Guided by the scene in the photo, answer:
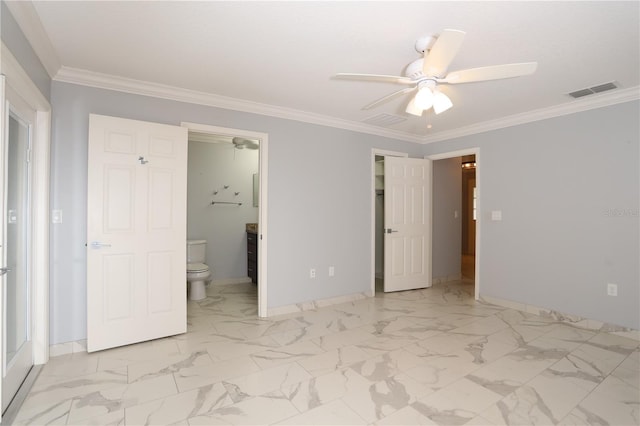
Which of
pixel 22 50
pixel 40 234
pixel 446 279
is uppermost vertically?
pixel 22 50

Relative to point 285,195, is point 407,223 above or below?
below

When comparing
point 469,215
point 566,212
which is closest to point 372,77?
point 566,212

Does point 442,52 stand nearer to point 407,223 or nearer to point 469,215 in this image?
point 407,223

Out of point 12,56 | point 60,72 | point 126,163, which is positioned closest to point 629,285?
point 126,163

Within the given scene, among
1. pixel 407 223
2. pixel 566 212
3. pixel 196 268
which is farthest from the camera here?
pixel 407 223

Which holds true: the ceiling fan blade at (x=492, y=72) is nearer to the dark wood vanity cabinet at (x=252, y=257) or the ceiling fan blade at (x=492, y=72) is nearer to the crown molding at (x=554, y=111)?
the crown molding at (x=554, y=111)

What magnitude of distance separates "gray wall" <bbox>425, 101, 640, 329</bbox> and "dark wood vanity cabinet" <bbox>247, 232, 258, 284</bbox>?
329 cm

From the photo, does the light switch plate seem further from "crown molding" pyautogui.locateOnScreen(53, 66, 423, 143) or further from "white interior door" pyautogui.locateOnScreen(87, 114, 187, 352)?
"crown molding" pyautogui.locateOnScreen(53, 66, 423, 143)

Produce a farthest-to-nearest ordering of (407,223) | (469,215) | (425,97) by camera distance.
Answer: (469,215), (407,223), (425,97)

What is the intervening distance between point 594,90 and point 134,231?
4.47m

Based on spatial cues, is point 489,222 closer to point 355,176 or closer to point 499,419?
point 355,176

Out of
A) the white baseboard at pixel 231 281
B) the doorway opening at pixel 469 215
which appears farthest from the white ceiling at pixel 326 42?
the doorway opening at pixel 469 215

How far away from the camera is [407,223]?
4.79 m

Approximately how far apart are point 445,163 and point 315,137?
8.71 feet
